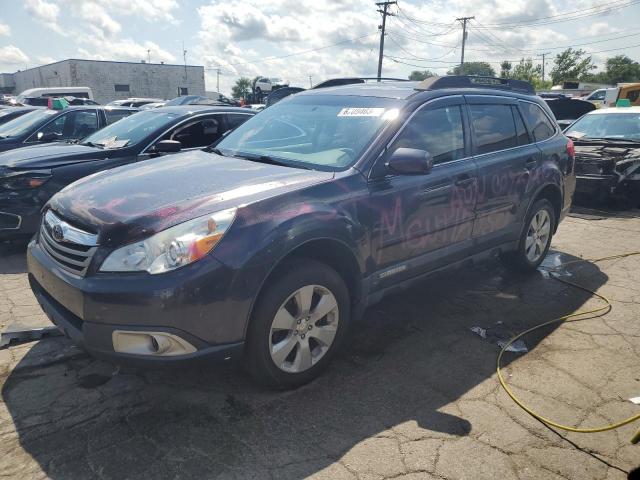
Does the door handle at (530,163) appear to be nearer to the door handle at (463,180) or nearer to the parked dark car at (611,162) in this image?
the door handle at (463,180)

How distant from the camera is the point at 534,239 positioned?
5148 mm

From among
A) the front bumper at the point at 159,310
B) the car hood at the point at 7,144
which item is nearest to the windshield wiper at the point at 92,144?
the car hood at the point at 7,144

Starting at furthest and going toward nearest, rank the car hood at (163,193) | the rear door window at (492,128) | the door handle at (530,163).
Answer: the door handle at (530,163) < the rear door window at (492,128) < the car hood at (163,193)

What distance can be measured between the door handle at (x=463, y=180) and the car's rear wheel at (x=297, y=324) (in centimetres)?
132

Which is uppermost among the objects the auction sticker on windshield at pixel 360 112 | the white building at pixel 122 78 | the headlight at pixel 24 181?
the white building at pixel 122 78

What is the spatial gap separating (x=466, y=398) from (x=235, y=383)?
1399 mm

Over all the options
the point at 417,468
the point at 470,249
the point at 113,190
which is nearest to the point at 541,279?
the point at 470,249

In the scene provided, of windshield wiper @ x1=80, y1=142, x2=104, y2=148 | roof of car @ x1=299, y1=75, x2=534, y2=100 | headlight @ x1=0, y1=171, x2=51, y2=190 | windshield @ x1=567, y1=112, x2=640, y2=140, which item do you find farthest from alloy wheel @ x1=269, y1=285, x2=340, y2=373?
windshield @ x1=567, y1=112, x2=640, y2=140

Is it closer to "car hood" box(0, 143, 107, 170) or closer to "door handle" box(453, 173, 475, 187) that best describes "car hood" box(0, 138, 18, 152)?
"car hood" box(0, 143, 107, 170)

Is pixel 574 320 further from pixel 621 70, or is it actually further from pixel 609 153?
pixel 621 70

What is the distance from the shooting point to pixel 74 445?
2.57 m

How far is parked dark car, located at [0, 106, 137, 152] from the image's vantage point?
Result: 7867mm

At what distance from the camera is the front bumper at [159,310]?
2.52 m

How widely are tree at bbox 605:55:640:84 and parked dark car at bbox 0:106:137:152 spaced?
77.8 metres
